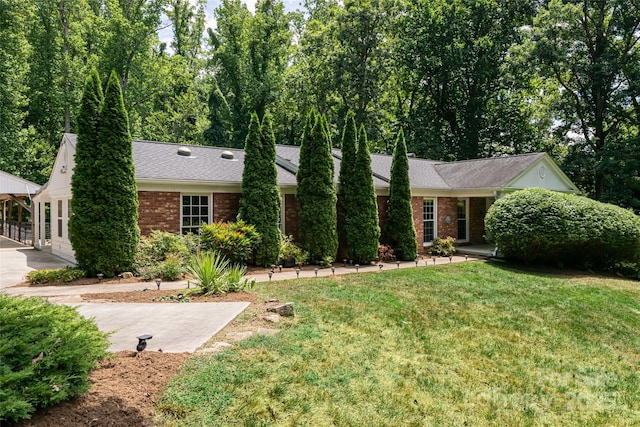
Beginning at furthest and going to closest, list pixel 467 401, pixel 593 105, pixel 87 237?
1. pixel 593 105
2. pixel 87 237
3. pixel 467 401

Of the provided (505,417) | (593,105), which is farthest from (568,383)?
(593,105)

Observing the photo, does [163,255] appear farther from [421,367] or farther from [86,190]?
[421,367]

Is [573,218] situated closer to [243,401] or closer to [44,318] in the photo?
[243,401]

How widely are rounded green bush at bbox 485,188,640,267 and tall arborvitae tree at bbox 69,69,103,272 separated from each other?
1202 cm

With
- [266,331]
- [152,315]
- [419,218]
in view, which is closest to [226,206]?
[152,315]

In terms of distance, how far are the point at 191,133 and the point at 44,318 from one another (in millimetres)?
33403

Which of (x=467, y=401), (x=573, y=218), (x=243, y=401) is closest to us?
(x=243, y=401)

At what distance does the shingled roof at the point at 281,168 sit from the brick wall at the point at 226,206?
519mm

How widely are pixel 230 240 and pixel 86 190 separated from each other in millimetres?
3738

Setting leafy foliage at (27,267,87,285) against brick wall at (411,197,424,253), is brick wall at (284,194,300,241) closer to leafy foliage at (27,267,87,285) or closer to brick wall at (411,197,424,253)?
brick wall at (411,197,424,253)

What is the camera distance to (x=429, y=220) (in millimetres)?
16781

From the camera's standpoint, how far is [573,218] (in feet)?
41.9

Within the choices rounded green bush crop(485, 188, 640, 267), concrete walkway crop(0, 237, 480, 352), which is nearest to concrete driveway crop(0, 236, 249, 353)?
concrete walkway crop(0, 237, 480, 352)

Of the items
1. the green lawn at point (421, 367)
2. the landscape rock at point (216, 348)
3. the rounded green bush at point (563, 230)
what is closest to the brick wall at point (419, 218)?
the rounded green bush at point (563, 230)
